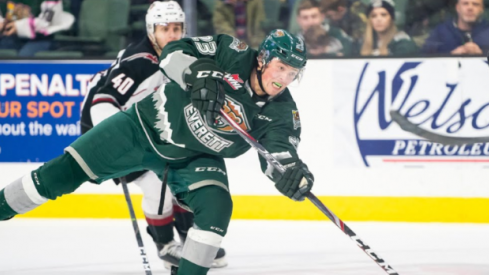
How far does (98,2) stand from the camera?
502 centimetres

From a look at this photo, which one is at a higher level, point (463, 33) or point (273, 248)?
point (463, 33)

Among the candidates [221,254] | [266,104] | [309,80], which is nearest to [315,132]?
[309,80]

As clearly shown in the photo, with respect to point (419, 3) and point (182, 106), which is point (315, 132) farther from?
point (182, 106)

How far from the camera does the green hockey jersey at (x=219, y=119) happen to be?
2.85 meters

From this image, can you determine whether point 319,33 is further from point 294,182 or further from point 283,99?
point 294,182

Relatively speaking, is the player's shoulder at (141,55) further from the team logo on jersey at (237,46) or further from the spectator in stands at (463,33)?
the spectator in stands at (463,33)

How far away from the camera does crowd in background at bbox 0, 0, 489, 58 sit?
4746 mm

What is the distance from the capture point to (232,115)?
2.86 meters

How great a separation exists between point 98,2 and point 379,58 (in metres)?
1.65

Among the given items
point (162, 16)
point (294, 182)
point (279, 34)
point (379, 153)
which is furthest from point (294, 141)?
point (379, 153)

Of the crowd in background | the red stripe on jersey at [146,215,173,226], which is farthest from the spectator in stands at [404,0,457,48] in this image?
the red stripe on jersey at [146,215,173,226]

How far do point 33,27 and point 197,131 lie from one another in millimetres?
2488

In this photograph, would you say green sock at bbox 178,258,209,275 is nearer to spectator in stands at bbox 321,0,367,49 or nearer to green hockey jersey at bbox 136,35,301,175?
green hockey jersey at bbox 136,35,301,175

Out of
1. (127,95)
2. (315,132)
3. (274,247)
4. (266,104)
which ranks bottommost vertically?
(274,247)
